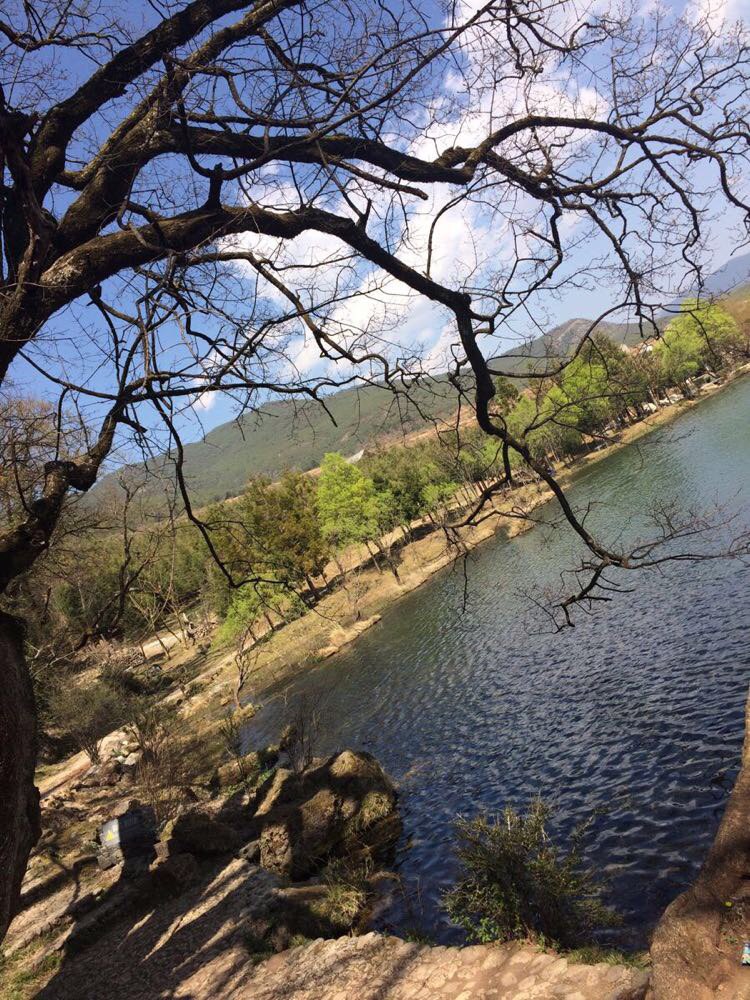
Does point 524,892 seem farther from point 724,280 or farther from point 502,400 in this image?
point 724,280

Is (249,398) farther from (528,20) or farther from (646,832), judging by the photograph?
(646,832)

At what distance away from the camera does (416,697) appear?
2016 cm

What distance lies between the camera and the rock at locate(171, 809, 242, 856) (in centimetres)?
1148

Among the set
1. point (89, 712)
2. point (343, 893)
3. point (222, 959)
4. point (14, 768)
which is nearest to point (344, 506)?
point (89, 712)

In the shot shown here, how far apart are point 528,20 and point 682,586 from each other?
17964 millimetres

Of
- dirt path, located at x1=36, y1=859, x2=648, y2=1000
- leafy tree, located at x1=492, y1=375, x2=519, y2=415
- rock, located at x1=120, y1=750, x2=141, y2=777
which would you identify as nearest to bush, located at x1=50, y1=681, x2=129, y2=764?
rock, located at x1=120, y1=750, x2=141, y2=777

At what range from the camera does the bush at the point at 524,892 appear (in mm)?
6430

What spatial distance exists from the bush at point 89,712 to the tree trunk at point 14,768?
73.1ft

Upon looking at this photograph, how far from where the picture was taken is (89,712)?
2364cm

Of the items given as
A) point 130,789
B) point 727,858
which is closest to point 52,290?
point 727,858

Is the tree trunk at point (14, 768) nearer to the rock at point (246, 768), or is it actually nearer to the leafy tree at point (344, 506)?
the rock at point (246, 768)

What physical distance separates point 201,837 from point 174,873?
1.28m

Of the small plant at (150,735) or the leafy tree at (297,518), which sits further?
the leafy tree at (297,518)

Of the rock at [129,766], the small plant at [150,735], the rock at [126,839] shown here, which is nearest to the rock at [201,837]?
the rock at [126,839]
